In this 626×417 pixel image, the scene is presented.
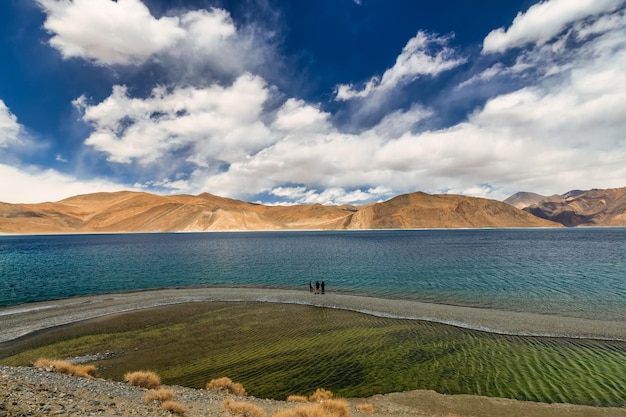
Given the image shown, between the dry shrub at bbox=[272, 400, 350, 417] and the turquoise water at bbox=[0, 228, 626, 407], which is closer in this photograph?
the dry shrub at bbox=[272, 400, 350, 417]

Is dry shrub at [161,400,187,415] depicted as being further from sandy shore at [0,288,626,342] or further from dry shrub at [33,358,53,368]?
sandy shore at [0,288,626,342]

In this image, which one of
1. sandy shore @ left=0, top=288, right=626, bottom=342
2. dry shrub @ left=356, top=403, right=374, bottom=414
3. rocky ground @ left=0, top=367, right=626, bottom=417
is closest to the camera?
rocky ground @ left=0, top=367, right=626, bottom=417

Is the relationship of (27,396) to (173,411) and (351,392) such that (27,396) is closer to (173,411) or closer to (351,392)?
(173,411)

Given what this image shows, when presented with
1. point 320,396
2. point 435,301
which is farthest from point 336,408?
point 435,301

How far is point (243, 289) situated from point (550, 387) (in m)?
33.6

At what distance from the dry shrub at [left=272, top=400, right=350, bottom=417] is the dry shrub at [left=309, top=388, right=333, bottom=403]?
1267 mm

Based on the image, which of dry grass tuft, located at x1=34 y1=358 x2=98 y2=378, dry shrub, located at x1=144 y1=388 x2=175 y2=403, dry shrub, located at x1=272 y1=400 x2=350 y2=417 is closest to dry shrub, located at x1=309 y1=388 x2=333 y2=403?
dry shrub, located at x1=272 y1=400 x2=350 y2=417

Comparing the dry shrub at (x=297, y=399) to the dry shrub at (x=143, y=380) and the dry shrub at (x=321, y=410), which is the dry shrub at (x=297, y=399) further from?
the dry shrub at (x=143, y=380)

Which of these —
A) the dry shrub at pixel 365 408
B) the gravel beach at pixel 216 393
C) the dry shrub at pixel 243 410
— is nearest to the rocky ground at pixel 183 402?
the gravel beach at pixel 216 393

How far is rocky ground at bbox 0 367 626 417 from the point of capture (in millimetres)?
10102

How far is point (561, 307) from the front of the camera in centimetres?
2947

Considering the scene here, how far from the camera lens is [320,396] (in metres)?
14.0

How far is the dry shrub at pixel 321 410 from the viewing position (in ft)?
36.4

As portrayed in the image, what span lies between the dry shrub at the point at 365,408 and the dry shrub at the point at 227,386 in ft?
16.9
